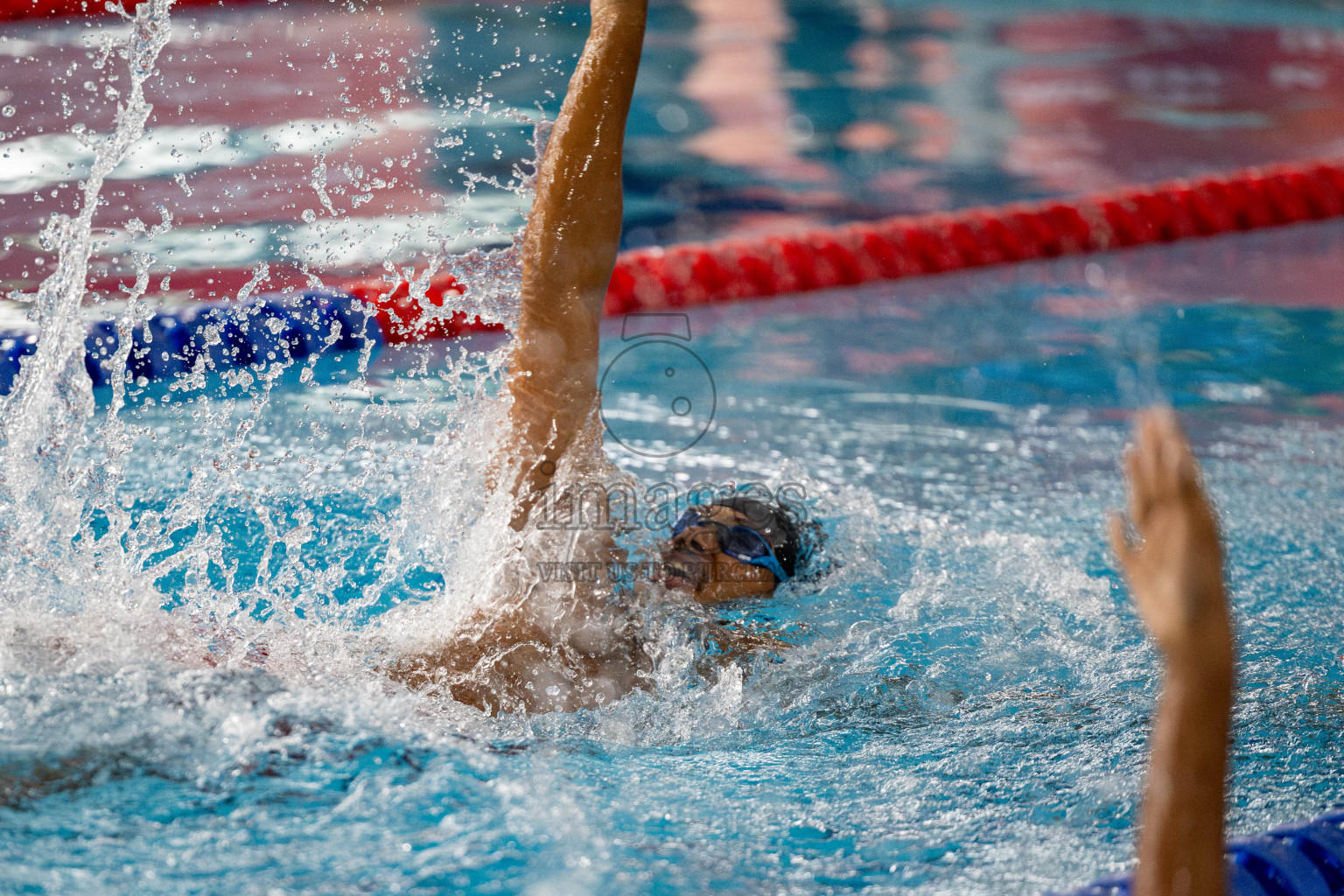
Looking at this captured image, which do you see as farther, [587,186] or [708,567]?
[708,567]

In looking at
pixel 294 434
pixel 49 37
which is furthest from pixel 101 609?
pixel 49 37

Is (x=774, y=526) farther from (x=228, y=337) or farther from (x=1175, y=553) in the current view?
(x=228, y=337)

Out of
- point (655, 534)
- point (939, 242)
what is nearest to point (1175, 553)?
point (655, 534)

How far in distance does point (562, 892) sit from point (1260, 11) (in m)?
9.14

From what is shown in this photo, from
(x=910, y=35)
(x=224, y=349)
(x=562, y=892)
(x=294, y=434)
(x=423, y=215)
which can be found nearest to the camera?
(x=562, y=892)

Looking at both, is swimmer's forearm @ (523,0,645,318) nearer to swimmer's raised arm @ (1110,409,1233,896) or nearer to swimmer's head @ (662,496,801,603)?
swimmer's head @ (662,496,801,603)

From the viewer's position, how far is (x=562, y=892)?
1232 mm

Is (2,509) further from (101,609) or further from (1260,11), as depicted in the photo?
(1260,11)

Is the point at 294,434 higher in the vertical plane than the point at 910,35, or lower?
lower

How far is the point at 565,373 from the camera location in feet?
5.34

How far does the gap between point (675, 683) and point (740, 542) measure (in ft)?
0.90

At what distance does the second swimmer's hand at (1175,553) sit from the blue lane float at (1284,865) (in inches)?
22.2

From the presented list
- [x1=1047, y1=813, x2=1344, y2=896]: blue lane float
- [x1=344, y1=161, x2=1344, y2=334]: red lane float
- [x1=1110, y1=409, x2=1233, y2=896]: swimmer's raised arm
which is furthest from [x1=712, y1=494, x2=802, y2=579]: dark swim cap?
[x1=344, y1=161, x2=1344, y2=334]: red lane float

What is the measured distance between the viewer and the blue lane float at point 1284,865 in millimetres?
1231
